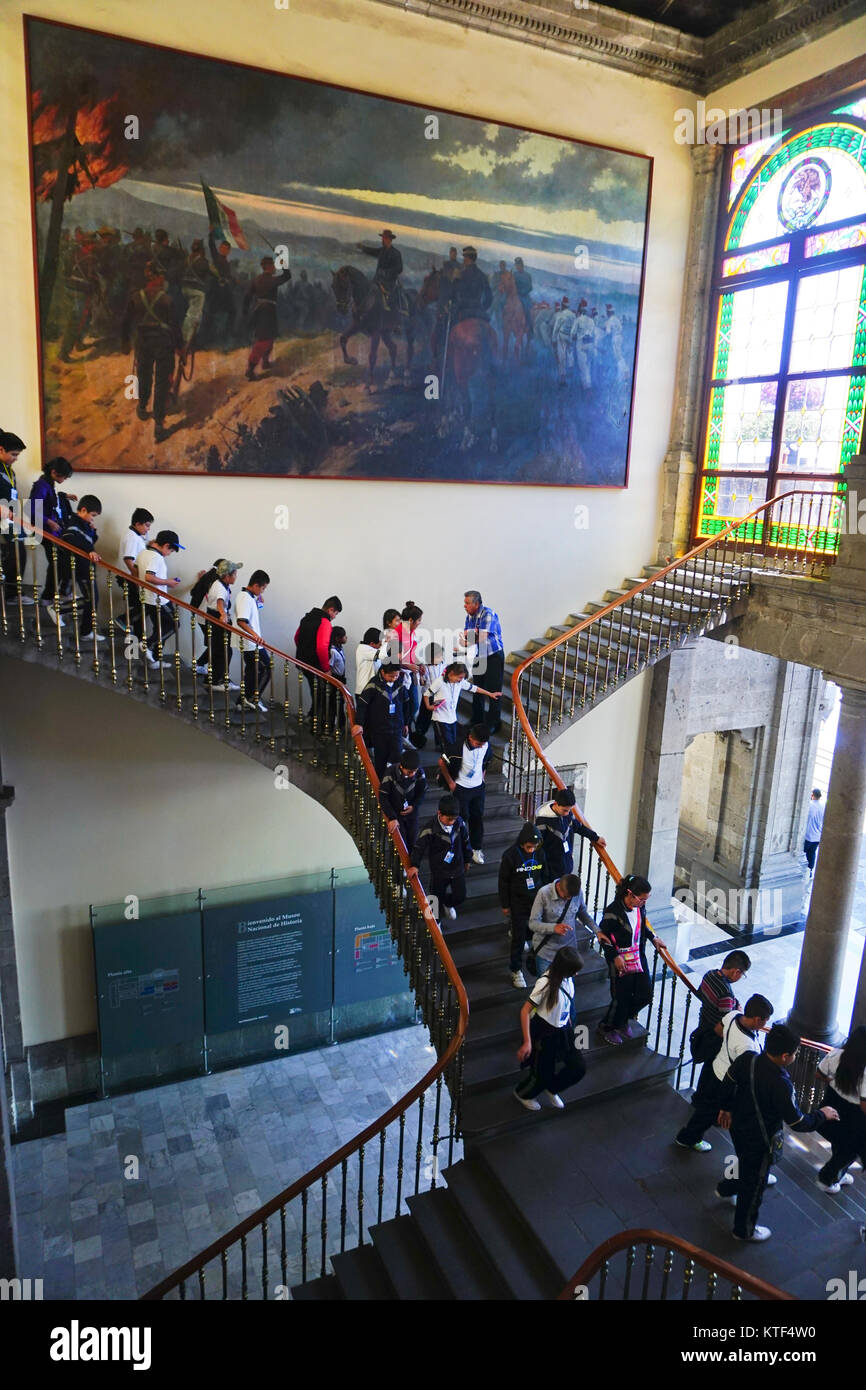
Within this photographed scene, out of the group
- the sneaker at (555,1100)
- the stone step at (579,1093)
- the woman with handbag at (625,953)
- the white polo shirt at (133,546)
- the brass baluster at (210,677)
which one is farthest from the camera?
the white polo shirt at (133,546)

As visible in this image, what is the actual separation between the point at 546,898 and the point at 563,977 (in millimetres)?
750

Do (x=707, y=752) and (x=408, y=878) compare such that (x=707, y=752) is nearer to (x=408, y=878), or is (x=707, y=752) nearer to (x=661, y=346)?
(x=661, y=346)

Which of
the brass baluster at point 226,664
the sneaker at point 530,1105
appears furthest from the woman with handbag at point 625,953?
the brass baluster at point 226,664

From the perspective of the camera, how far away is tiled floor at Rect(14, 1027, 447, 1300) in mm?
7551

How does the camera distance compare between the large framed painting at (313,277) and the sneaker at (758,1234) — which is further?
the large framed painting at (313,277)

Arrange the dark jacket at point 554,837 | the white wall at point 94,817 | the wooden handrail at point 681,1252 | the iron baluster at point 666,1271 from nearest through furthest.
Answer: the wooden handrail at point 681,1252 < the iron baluster at point 666,1271 < the dark jacket at point 554,837 < the white wall at point 94,817

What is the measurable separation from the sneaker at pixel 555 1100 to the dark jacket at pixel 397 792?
7.34 ft

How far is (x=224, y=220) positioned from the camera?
28.8 feet

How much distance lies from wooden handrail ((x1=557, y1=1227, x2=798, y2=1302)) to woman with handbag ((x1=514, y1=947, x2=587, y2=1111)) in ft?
4.41

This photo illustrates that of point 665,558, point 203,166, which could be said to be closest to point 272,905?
point 665,558

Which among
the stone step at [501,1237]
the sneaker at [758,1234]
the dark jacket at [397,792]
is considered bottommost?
the stone step at [501,1237]

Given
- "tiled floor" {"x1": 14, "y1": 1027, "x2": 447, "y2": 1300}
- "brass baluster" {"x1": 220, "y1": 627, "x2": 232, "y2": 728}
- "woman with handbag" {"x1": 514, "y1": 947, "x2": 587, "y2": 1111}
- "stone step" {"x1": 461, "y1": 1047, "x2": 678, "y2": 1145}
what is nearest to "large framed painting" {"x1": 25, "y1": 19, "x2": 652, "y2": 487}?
"brass baluster" {"x1": 220, "y1": 627, "x2": 232, "y2": 728}

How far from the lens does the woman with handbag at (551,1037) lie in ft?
17.7

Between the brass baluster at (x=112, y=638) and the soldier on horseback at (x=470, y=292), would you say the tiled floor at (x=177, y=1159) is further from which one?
the soldier on horseback at (x=470, y=292)
